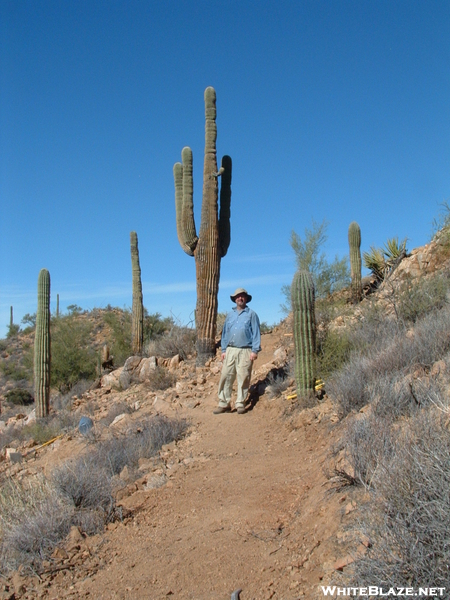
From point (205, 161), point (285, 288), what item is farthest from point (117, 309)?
point (205, 161)

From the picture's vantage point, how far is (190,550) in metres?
4.04

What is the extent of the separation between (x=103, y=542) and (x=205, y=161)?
10.3 meters

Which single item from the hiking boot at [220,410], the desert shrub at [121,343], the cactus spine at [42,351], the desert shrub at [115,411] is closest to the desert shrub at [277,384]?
the hiking boot at [220,410]

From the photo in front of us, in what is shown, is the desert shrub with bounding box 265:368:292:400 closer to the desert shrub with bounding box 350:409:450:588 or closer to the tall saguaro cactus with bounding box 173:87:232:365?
the tall saguaro cactus with bounding box 173:87:232:365

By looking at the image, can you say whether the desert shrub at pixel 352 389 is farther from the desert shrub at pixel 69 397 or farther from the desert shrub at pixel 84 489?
the desert shrub at pixel 69 397

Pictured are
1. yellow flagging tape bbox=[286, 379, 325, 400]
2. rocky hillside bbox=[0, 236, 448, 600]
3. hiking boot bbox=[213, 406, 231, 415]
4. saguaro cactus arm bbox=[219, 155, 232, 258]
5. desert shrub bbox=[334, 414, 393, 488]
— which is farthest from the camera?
saguaro cactus arm bbox=[219, 155, 232, 258]

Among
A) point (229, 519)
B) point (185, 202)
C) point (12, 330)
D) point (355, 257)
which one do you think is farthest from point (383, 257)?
point (12, 330)

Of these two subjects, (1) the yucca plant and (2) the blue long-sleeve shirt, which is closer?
(2) the blue long-sleeve shirt

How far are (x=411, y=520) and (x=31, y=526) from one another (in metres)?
3.38

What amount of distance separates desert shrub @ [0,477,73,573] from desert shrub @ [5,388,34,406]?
15016 mm

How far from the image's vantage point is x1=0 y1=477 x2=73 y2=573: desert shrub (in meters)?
4.30

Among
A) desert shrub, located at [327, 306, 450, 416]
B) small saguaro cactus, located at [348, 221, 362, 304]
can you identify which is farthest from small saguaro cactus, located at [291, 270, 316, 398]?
small saguaro cactus, located at [348, 221, 362, 304]

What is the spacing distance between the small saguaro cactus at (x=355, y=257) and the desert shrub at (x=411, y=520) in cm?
1215

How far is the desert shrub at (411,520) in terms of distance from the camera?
8.02ft
